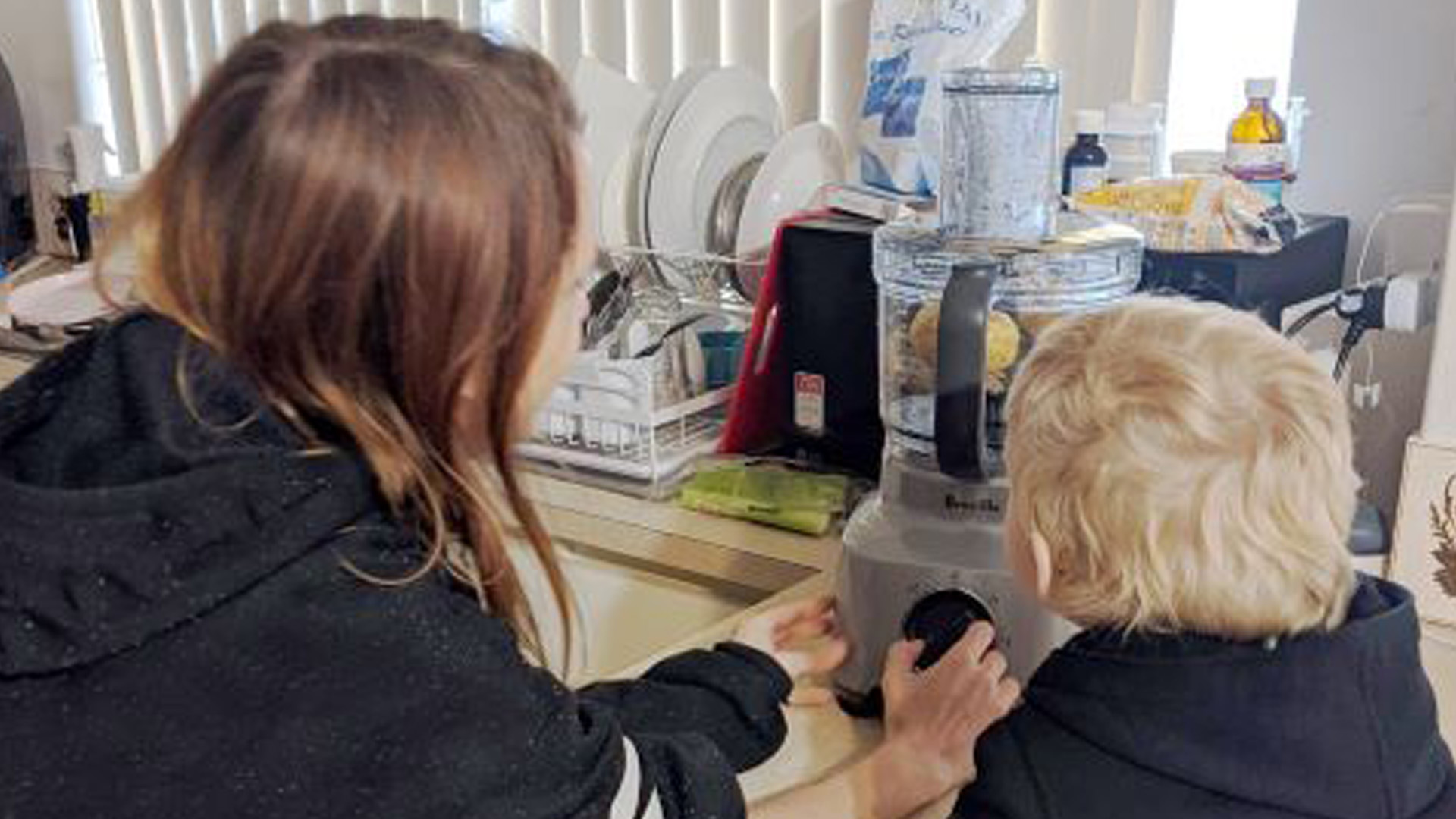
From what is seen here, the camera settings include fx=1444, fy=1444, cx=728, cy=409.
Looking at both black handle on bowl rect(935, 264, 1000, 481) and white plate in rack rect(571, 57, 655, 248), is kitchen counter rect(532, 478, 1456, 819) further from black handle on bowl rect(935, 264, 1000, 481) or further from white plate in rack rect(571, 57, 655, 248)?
white plate in rack rect(571, 57, 655, 248)

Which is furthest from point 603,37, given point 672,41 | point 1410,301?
point 1410,301

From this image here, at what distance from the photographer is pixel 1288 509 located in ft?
2.29

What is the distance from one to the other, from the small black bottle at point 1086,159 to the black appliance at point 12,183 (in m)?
1.87

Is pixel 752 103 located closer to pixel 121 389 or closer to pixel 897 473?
pixel 897 473

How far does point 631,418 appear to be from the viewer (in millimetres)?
1341

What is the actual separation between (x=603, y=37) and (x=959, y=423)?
1.14m

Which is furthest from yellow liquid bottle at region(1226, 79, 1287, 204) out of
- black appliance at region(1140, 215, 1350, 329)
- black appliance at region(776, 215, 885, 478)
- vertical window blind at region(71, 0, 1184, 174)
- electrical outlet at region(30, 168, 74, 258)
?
electrical outlet at region(30, 168, 74, 258)

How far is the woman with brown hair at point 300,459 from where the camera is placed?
599 millimetres

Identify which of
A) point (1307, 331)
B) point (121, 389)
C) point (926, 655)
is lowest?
point (926, 655)

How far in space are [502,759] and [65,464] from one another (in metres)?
0.23

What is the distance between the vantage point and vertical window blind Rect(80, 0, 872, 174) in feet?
5.40

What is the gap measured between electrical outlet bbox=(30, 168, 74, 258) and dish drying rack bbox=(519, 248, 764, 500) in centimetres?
142

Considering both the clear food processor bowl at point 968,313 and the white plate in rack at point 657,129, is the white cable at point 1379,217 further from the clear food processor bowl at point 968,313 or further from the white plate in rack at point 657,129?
the white plate in rack at point 657,129

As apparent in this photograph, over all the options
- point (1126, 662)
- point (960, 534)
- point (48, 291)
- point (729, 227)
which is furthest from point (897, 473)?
point (48, 291)
